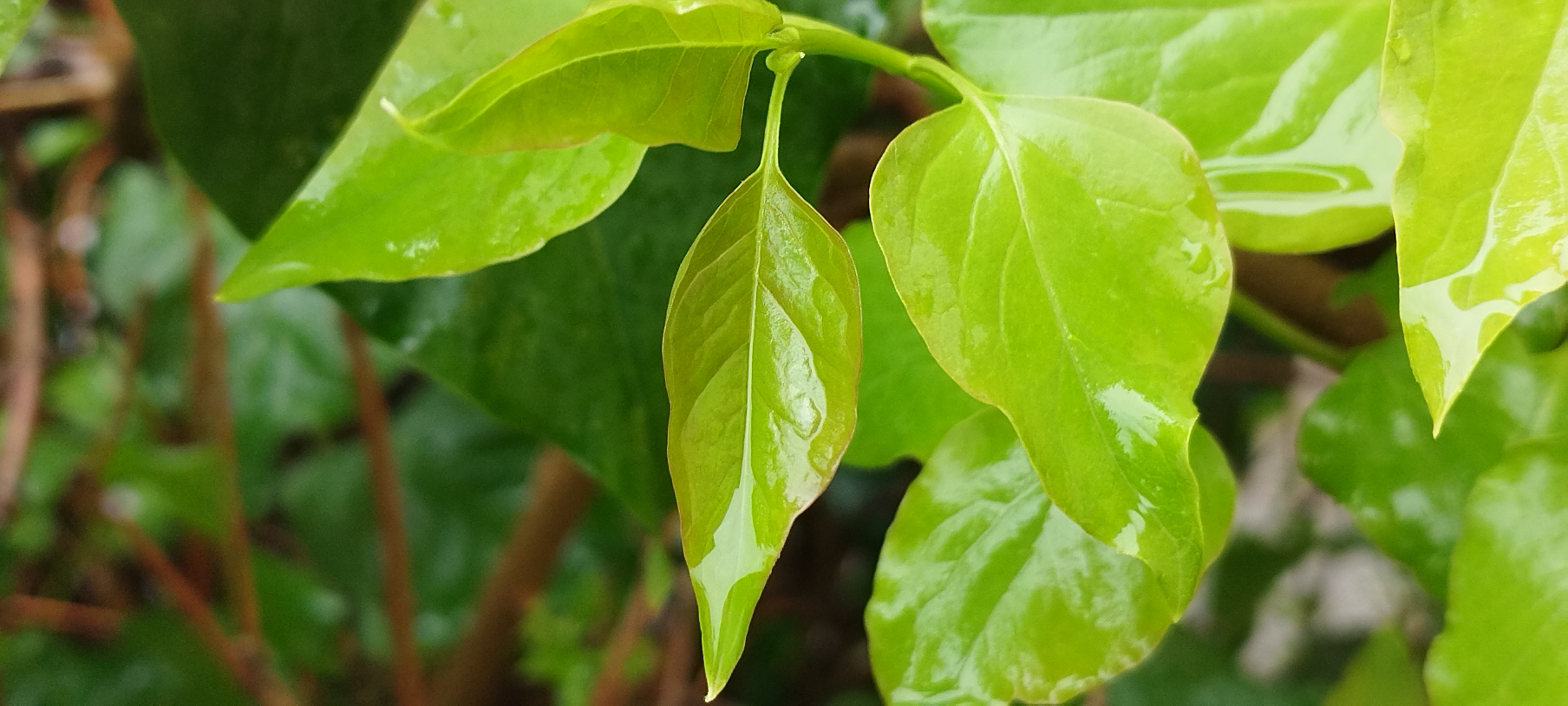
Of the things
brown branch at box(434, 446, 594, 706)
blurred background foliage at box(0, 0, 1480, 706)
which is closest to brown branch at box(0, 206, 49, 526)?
blurred background foliage at box(0, 0, 1480, 706)

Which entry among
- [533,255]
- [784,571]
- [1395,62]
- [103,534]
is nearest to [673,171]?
[533,255]

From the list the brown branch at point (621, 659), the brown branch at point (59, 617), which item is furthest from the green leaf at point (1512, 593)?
the brown branch at point (59, 617)

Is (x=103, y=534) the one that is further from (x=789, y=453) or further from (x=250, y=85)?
(x=789, y=453)

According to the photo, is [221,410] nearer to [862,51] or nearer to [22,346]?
[22,346]

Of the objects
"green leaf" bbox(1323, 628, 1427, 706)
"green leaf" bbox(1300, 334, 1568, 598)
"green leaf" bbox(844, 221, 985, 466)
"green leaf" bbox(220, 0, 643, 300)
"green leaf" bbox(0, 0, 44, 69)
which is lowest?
"green leaf" bbox(1323, 628, 1427, 706)

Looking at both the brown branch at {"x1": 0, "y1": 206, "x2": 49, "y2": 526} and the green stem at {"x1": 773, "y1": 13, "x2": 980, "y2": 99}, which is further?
the brown branch at {"x1": 0, "y1": 206, "x2": 49, "y2": 526}

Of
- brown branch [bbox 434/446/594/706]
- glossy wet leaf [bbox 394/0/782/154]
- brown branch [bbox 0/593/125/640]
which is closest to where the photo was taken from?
glossy wet leaf [bbox 394/0/782/154]

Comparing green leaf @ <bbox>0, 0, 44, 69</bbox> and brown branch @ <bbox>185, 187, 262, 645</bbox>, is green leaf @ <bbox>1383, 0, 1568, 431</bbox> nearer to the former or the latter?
green leaf @ <bbox>0, 0, 44, 69</bbox>

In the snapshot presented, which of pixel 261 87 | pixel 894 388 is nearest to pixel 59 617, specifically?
pixel 261 87
